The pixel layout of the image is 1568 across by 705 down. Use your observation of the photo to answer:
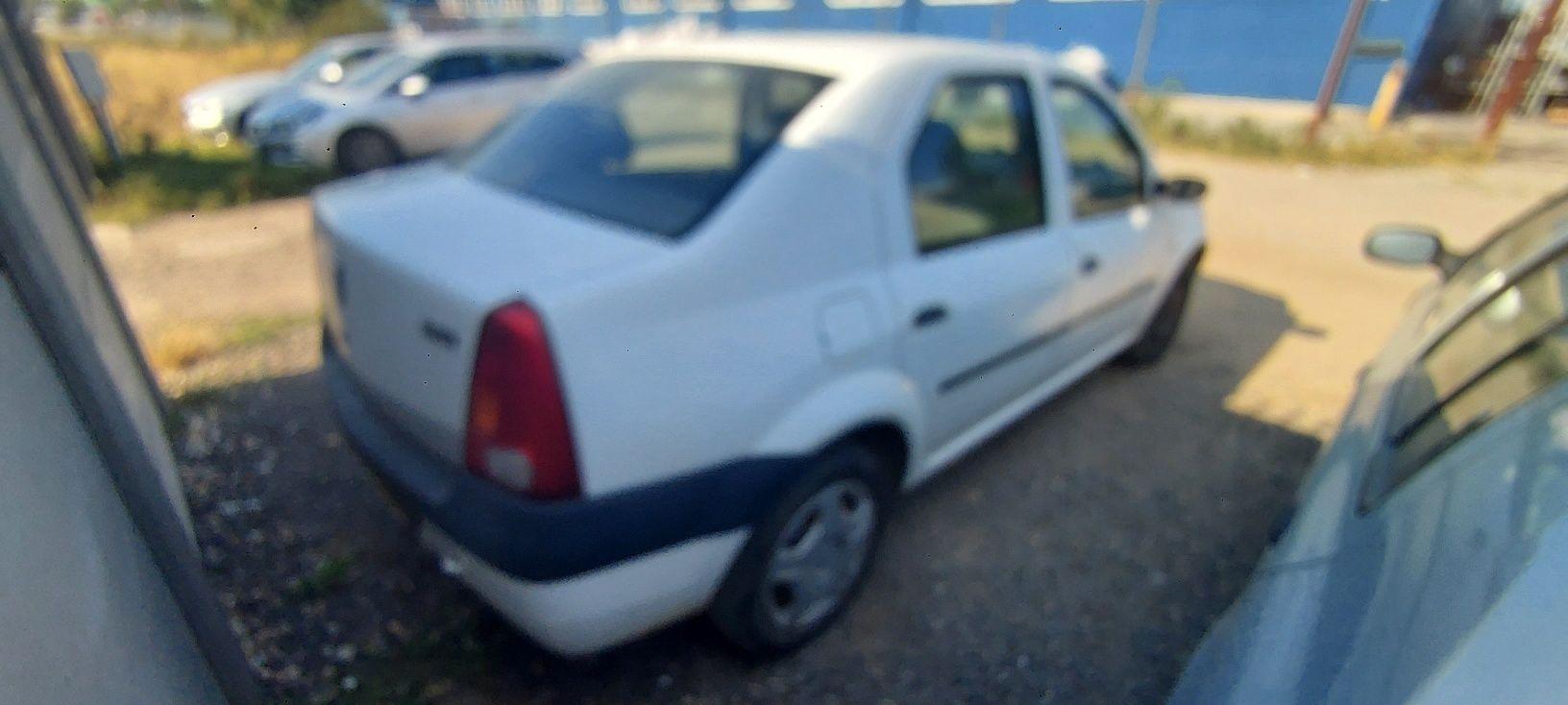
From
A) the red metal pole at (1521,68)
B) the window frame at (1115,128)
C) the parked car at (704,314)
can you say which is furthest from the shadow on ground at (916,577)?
the red metal pole at (1521,68)

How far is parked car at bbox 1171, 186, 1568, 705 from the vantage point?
938 mm

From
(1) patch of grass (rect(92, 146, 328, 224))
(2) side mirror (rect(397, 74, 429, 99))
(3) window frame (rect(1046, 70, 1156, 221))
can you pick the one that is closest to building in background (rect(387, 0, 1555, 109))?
(2) side mirror (rect(397, 74, 429, 99))

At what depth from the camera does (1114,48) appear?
1484 centimetres

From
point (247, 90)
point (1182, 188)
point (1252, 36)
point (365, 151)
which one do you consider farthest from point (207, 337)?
point (1252, 36)

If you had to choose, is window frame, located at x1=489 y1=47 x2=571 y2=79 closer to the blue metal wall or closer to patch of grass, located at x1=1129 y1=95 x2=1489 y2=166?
patch of grass, located at x1=1129 y1=95 x2=1489 y2=166

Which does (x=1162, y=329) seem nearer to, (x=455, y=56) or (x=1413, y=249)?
(x=1413, y=249)

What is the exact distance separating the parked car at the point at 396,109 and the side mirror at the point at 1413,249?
22.6 ft

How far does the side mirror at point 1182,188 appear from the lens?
130 inches

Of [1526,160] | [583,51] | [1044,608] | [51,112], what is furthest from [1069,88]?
[1526,160]

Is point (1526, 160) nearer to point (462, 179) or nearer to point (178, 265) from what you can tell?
point (462, 179)

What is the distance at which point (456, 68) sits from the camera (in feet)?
26.5

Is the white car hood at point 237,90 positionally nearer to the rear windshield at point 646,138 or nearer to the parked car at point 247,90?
the parked car at point 247,90

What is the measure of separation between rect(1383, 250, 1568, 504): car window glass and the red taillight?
171cm

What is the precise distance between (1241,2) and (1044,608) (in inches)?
580
